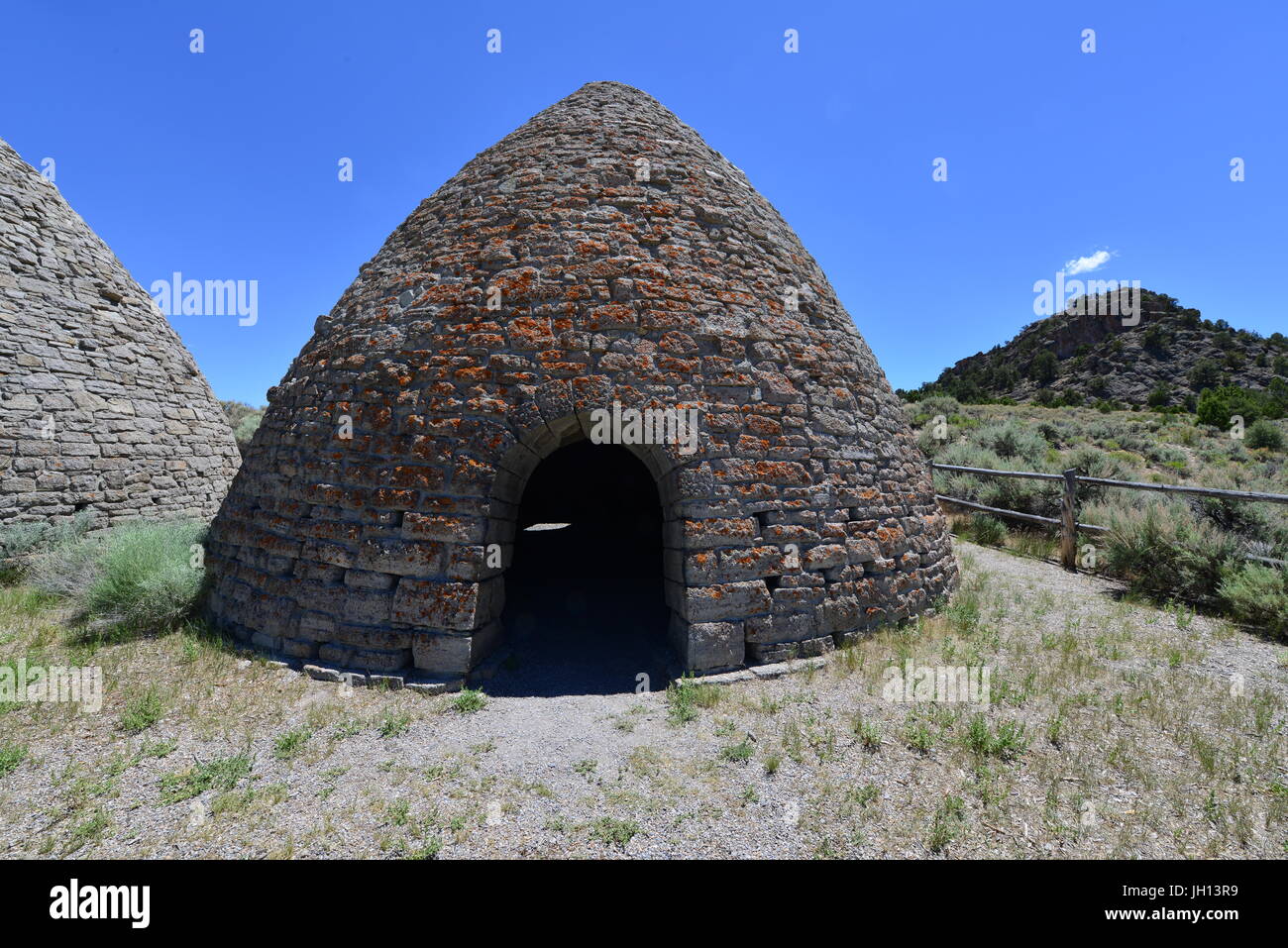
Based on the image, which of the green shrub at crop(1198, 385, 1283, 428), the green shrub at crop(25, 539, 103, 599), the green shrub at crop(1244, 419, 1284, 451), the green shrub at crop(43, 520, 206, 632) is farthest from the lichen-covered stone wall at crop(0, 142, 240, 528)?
the green shrub at crop(1198, 385, 1283, 428)

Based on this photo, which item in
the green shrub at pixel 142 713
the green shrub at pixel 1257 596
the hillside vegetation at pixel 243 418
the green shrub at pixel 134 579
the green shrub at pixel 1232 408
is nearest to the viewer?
the green shrub at pixel 142 713

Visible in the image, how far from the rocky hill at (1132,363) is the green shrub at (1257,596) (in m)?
28.1

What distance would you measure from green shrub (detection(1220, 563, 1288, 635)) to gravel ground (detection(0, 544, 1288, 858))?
1.32 metres

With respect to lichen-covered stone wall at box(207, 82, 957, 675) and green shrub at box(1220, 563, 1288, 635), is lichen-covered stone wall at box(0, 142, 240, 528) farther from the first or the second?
green shrub at box(1220, 563, 1288, 635)

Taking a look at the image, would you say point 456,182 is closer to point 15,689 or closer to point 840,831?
point 15,689

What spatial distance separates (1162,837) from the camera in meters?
2.65

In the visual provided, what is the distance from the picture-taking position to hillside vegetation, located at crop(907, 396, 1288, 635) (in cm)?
642

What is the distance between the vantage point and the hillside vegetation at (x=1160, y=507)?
6.42m

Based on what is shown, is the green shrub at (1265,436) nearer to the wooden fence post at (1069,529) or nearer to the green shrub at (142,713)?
the wooden fence post at (1069,529)

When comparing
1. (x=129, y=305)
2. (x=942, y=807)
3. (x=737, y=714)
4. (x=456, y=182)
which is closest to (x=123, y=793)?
(x=737, y=714)

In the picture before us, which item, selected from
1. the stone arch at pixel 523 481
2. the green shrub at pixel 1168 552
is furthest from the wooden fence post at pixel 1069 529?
the stone arch at pixel 523 481

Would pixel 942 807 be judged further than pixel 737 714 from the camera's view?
No

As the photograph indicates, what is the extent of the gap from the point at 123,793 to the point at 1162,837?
5534 millimetres
